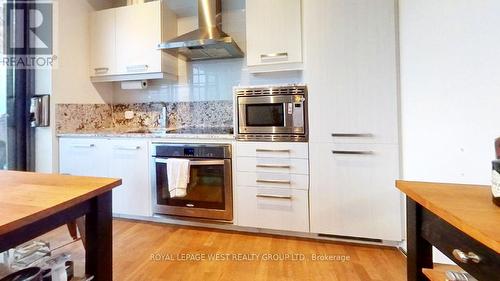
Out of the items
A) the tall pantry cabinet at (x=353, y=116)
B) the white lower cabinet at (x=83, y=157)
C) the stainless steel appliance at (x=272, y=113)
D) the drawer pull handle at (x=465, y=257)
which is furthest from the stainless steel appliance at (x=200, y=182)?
the drawer pull handle at (x=465, y=257)

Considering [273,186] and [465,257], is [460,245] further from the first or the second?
[273,186]

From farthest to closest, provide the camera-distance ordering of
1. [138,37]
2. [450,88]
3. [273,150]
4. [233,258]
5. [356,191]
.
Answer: [138,37] → [273,150] → [356,191] → [233,258] → [450,88]

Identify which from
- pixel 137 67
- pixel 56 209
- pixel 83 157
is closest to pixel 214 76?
pixel 137 67

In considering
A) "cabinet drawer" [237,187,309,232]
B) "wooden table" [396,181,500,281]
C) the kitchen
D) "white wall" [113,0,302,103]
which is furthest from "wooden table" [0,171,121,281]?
"white wall" [113,0,302,103]

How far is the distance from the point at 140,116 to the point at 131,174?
3.03 ft

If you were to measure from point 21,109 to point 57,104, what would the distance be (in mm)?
382

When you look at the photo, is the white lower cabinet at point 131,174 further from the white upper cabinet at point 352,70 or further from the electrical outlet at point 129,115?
the white upper cabinet at point 352,70

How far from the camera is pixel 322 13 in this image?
6.43 feet

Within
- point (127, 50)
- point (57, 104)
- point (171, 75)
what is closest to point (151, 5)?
point (127, 50)

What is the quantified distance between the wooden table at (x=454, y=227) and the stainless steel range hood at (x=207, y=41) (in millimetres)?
1901

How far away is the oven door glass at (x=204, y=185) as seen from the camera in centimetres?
216

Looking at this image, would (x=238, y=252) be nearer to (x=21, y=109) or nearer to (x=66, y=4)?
(x=21, y=109)

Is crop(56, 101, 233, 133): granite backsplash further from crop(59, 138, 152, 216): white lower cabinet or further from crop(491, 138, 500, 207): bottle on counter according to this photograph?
crop(491, 138, 500, 207): bottle on counter

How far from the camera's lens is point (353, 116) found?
1.91m
